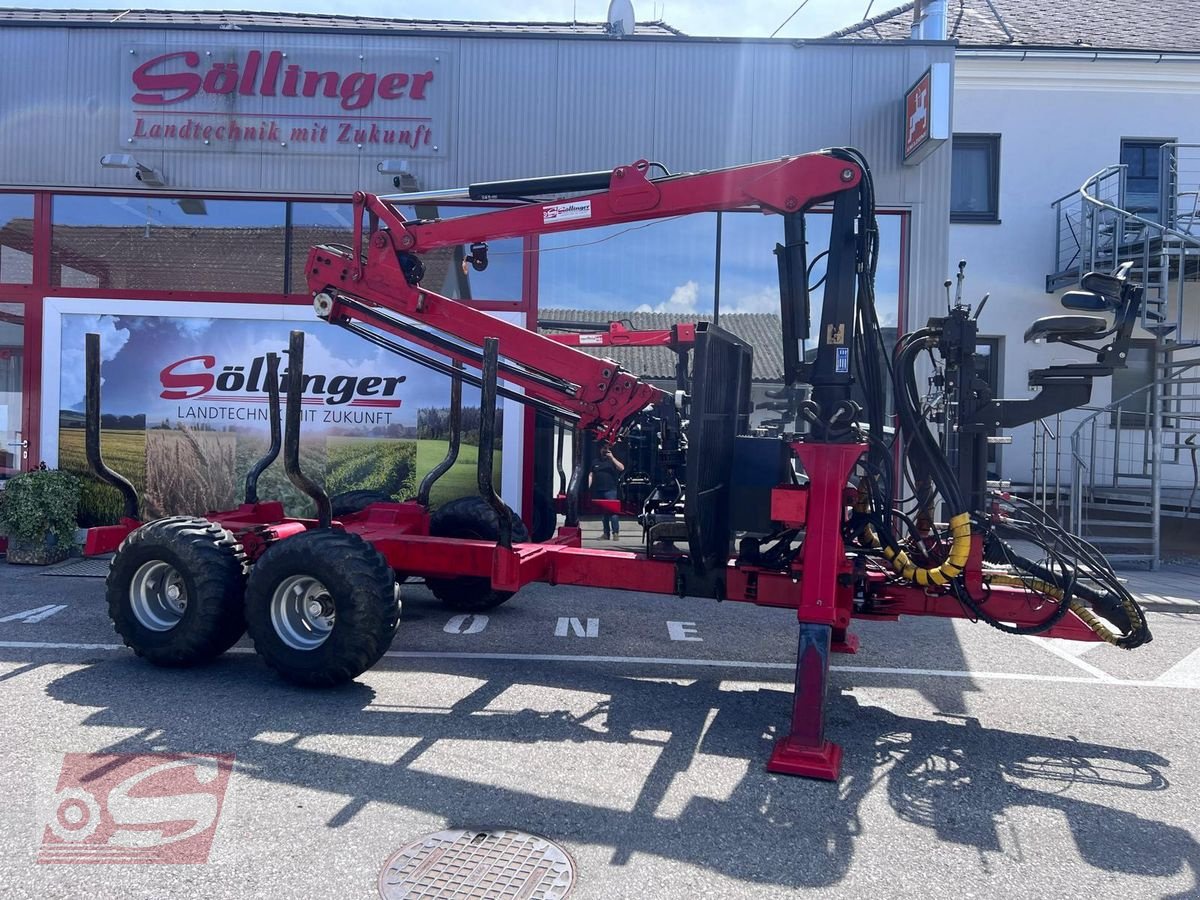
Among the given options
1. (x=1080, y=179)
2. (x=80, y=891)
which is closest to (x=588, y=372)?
(x=80, y=891)

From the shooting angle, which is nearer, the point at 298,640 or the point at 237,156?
the point at 298,640

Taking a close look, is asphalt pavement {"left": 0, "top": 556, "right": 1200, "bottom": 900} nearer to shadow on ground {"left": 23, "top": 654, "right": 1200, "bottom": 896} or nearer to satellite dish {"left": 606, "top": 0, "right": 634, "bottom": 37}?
shadow on ground {"left": 23, "top": 654, "right": 1200, "bottom": 896}

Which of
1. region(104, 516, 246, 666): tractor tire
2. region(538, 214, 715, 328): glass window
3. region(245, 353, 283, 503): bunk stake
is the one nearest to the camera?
region(104, 516, 246, 666): tractor tire

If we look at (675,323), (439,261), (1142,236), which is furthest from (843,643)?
(1142,236)

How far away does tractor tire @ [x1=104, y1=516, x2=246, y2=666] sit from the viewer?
6047 millimetres

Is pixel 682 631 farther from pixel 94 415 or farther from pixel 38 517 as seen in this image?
pixel 38 517

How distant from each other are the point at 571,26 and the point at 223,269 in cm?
572

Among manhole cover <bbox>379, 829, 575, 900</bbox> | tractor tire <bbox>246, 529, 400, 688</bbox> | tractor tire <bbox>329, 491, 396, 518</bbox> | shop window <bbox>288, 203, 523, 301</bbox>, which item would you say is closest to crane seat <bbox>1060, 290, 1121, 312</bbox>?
manhole cover <bbox>379, 829, 575, 900</bbox>

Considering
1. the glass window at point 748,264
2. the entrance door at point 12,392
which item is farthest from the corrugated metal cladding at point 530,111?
the entrance door at point 12,392

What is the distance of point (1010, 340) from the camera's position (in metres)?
14.9

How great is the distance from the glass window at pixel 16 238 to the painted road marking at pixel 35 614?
5.01 metres

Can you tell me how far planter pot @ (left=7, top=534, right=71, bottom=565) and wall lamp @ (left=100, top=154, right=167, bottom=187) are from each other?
4055 mm

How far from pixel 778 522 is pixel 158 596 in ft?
13.1

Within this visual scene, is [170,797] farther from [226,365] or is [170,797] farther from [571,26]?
[571,26]
